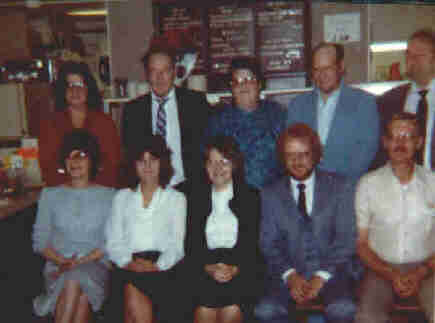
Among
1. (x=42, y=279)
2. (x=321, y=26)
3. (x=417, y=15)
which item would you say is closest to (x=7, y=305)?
(x=42, y=279)

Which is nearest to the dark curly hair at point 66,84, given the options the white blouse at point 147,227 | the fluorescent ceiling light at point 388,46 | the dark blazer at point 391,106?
the white blouse at point 147,227

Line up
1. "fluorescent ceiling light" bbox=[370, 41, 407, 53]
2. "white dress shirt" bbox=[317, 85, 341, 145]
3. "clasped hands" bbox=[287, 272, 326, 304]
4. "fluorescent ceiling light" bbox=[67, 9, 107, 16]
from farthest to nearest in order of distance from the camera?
"fluorescent ceiling light" bbox=[370, 41, 407, 53], "fluorescent ceiling light" bbox=[67, 9, 107, 16], "white dress shirt" bbox=[317, 85, 341, 145], "clasped hands" bbox=[287, 272, 326, 304]

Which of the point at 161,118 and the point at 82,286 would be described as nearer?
the point at 82,286

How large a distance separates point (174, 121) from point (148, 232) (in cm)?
64

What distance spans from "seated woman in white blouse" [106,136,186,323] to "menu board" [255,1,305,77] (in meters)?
2.72

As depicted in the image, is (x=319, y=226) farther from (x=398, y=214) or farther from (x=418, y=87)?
(x=418, y=87)

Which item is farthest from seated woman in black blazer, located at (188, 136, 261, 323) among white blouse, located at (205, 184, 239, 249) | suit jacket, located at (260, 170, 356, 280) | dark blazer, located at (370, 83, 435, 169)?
dark blazer, located at (370, 83, 435, 169)

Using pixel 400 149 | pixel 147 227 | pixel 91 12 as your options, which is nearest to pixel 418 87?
pixel 400 149

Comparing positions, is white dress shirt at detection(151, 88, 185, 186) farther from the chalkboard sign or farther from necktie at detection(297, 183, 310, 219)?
the chalkboard sign

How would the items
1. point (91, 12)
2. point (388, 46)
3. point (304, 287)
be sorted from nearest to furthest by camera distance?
point (304, 287)
point (91, 12)
point (388, 46)

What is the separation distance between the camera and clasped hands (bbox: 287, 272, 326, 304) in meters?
1.86

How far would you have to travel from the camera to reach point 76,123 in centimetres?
241

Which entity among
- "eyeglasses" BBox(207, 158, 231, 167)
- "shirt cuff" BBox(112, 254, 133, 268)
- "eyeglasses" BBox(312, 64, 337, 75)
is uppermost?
"eyeglasses" BBox(312, 64, 337, 75)

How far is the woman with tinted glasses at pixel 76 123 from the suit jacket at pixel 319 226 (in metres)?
0.93
